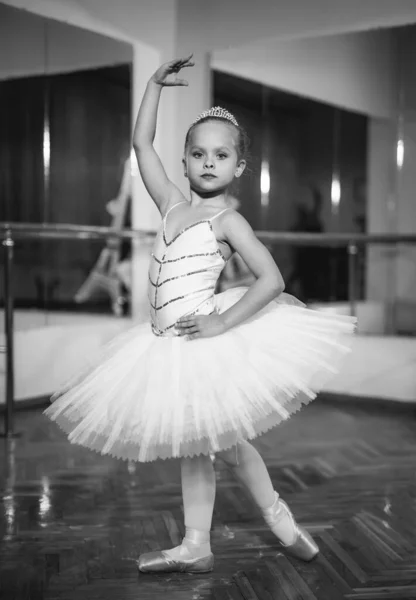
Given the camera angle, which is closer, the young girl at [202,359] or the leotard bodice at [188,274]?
the young girl at [202,359]

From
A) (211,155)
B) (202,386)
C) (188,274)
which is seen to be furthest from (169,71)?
(202,386)

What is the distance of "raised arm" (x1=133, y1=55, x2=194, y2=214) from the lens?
180cm

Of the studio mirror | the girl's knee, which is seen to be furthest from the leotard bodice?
the studio mirror

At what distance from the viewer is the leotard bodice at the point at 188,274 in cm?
171

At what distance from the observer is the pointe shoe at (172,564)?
69.1 inches

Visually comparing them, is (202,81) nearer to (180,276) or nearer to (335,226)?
(335,226)

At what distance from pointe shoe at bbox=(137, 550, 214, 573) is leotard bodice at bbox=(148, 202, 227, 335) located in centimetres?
55

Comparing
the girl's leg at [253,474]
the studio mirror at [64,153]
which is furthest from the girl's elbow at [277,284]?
the studio mirror at [64,153]

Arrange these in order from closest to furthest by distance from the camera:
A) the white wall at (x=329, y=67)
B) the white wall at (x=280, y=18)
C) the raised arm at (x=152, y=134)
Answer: the raised arm at (x=152, y=134), the white wall at (x=280, y=18), the white wall at (x=329, y=67)

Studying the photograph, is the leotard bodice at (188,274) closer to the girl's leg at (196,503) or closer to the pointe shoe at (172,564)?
the girl's leg at (196,503)

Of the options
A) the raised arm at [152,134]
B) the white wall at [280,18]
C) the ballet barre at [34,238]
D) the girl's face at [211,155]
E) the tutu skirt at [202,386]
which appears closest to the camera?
the tutu skirt at [202,386]

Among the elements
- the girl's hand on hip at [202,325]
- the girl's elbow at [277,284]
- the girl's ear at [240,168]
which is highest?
the girl's ear at [240,168]

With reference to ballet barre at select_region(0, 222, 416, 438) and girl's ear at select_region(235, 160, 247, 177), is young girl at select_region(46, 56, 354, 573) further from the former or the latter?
ballet barre at select_region(0, 222, 416, 438)

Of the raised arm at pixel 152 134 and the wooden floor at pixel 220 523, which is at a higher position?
the raised arm at pixel 152 134
